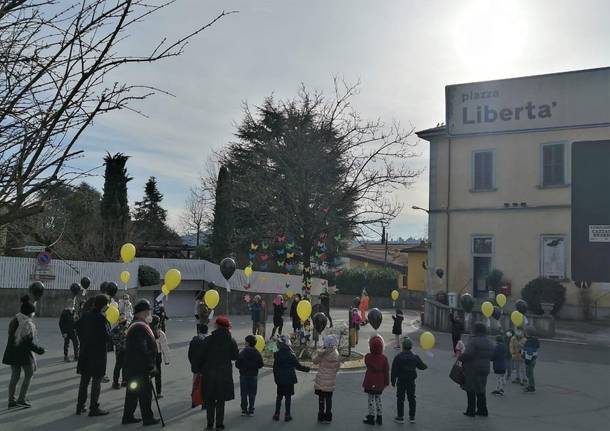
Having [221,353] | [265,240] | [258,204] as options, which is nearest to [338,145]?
[258,204]

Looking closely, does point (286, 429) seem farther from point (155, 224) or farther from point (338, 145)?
point (155, 224)

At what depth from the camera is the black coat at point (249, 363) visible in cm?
967

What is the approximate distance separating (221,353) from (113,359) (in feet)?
22.0

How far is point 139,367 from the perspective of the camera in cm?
865

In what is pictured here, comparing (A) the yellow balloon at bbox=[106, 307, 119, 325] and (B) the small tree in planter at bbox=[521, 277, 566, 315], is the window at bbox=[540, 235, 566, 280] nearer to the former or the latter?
(B) the small tree in planter at bbox=[521, 277, 566, 315]

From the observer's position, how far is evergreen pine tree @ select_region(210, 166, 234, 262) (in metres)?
36.4

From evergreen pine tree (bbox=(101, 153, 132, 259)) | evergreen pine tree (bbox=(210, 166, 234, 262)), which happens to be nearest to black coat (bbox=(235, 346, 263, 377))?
evergreen pine tree (bbox=(101, 153, 132, 259))

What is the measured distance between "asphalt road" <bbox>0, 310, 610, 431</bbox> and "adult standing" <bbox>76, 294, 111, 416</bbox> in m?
0.26

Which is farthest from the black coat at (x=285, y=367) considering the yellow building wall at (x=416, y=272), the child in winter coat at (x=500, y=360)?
the yellow building wall at (x=416, y=272)

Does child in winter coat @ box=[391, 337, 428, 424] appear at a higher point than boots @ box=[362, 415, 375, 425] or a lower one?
higher

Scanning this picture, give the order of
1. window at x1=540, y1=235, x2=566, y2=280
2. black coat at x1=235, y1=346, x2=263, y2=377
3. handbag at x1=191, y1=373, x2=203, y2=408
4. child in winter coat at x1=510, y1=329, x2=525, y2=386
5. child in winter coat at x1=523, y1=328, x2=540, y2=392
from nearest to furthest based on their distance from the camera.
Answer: black coat at x1=235, y1=346, x2=263, y2=377 → handbag at x1=191, y1=373, x2=203, y2=408 → child in winter coat at x1=523, y1=328, x2=540, y2=392 → child in winter coat at x1=510, y1=329, x2=525, y2=386 → window at x1=540, y1=235, x2=566, y2=280

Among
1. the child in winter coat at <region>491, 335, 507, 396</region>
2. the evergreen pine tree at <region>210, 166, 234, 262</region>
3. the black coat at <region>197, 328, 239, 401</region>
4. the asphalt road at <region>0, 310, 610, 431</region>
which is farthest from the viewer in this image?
the evergreen pine tree at <region>210, 166, 234, 262</region>

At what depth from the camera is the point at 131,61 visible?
13.3 ft

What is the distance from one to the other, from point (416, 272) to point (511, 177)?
916 inches
